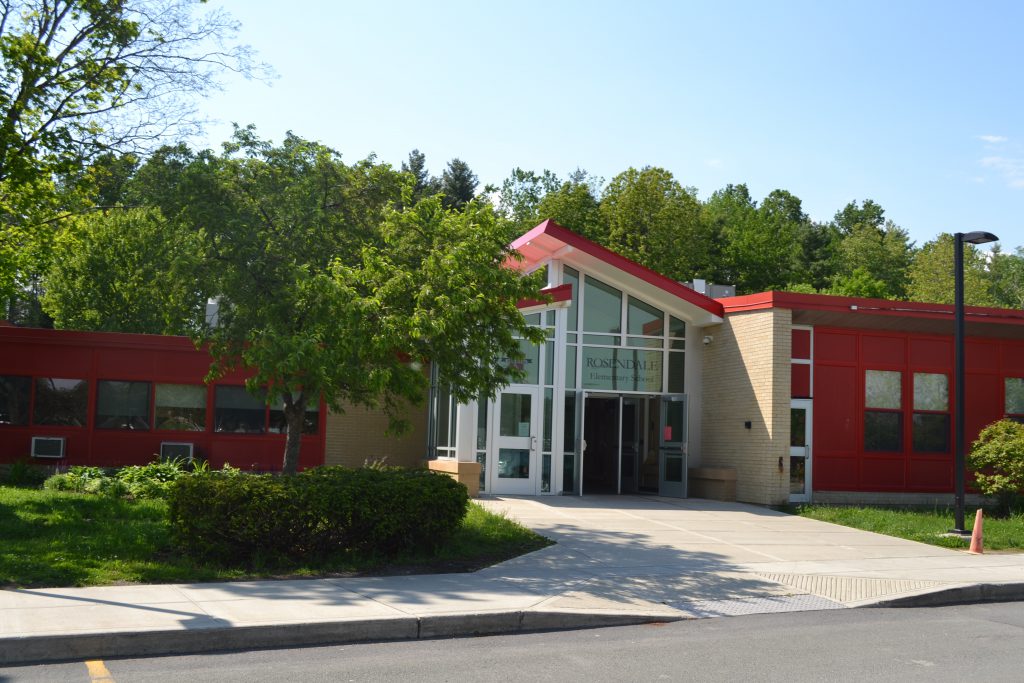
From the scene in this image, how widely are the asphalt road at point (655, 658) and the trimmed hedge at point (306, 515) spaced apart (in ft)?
10.6

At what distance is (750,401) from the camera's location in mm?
21094

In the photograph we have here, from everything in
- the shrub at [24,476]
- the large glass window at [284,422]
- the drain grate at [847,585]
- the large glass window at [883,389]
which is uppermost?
the large glass window at [883,389]

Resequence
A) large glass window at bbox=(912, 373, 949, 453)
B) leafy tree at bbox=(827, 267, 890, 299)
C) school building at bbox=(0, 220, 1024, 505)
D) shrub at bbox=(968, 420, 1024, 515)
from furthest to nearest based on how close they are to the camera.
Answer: leafy tree at bbox=(827, 267, 890, 299), large glass window at bbox=(912, 373, 949, 453), school building at bbox=(0, 220, 1024, 505), shrub at bbox=(968, 420, 1024, 515)

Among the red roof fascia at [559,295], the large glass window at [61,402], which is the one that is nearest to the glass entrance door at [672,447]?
the red roof fascia at [559,295]

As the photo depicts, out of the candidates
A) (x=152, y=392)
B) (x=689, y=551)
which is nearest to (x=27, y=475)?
(x=152, y=392)

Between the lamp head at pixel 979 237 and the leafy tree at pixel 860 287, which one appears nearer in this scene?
the lamp head at pixel 979 237

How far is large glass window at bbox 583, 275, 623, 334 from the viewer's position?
22.1 m

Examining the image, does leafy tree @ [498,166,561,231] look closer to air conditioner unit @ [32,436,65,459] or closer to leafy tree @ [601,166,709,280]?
leafy tree @ [601,166,709,280]

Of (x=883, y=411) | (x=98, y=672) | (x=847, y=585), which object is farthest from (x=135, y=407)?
(x=883, y=411)

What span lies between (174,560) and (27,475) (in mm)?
10816

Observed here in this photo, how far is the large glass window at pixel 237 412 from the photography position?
22875 mm

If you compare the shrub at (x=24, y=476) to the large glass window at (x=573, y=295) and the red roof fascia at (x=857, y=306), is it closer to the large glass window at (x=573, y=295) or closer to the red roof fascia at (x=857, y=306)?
the large glass window at (x=573, y=295)

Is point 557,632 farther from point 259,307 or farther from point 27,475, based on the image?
point 27,475

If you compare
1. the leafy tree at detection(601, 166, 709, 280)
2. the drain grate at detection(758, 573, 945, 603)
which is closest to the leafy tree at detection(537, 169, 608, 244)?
the leafy tree at detection(601, 166, 709, 280)
